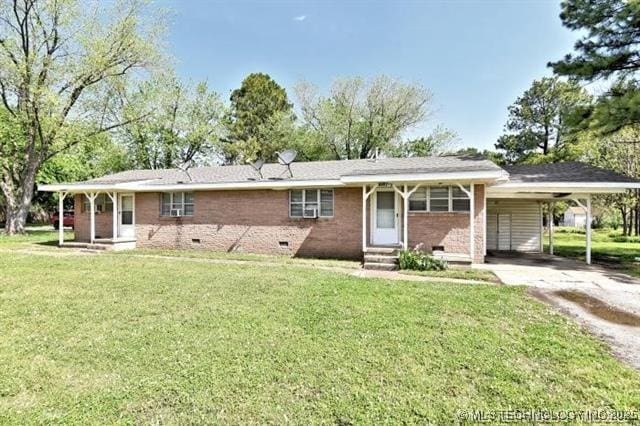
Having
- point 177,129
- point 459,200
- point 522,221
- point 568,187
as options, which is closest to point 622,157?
point 522,221

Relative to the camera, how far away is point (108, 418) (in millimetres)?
2932

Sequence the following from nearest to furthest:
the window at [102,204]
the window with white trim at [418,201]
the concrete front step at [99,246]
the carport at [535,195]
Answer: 1. the carport at [535,195]
2. the window with white trim at [418,201]
3. the concrete front step at [99,246]
4. the window at [102,204]

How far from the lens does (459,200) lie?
11.0 metres

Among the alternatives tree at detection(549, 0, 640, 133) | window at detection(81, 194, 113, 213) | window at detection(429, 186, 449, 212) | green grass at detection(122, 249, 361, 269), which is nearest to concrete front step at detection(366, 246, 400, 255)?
green grass at detection(122, 249, 361, 269)

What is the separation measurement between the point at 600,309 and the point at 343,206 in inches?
305

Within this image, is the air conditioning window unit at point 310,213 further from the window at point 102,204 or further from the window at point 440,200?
the window at point 102,204

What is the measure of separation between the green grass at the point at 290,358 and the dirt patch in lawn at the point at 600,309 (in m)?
0.91

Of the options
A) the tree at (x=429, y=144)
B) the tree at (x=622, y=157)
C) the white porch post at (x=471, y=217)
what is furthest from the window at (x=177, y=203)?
the tree at (x=622, y=157)

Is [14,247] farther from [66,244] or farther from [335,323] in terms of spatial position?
[335,323]

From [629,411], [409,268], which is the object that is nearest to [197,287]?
[409,268]

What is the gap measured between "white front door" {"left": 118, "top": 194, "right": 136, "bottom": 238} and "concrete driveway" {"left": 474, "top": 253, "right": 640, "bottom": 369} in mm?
14151

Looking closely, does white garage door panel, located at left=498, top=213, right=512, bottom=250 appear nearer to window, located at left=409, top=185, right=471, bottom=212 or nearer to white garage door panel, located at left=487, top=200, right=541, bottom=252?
white garage door panel, located at left=487, top=200, right=541, bottom=252

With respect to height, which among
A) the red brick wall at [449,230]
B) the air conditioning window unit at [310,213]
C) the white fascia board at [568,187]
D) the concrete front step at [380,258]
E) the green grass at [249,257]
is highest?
the white fascia board at [568,187]

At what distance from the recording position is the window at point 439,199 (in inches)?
440
